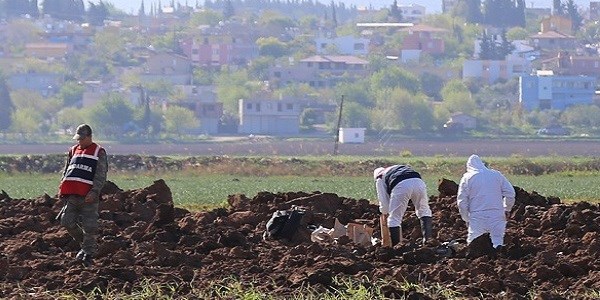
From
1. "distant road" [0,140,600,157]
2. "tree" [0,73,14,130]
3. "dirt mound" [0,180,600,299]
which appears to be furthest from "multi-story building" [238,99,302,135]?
"dirt mound" [0,180,600,299]

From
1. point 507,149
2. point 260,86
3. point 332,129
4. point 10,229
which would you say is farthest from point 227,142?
point 10,229

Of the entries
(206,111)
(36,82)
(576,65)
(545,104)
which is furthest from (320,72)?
(206,111)

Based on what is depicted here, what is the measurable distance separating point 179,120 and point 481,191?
10793 centimetres

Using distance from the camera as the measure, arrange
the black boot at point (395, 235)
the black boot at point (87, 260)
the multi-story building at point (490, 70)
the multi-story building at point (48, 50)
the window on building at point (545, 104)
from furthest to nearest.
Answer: the multi-story building at point (48, 50)
the multi-story building at point (490, 70)
the window on building at point (545, 104)
the black boot at point (395, 235)
the black boot at point (87, 260)

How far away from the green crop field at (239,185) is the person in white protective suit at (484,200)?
1403 centimetres

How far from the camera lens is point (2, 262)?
1858 centimetres

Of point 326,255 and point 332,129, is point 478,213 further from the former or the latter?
point 332,129

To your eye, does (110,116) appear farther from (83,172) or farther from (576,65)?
(83,172)

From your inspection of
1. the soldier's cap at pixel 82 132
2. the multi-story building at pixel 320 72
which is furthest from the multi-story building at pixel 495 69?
the soldier's cap at pixel 82 132

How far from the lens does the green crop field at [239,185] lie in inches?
1488

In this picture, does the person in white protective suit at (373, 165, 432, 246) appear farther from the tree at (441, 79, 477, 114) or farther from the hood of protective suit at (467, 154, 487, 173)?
the tree at (441, 79, 477, 114)

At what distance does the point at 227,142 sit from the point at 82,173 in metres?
95.6

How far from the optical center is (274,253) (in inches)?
789

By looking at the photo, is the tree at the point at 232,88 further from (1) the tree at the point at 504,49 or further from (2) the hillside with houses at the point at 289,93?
(1) the tree at the point at 504,49
